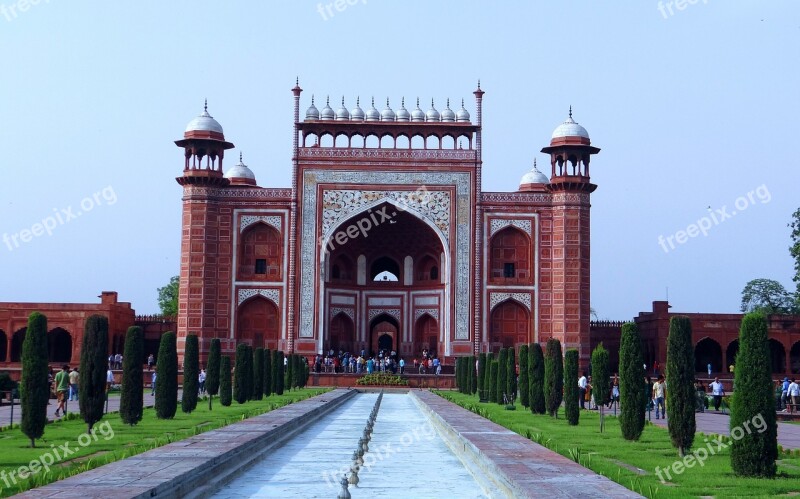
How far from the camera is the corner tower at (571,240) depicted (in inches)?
1072

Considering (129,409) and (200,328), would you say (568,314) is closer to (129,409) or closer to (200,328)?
(200,328)

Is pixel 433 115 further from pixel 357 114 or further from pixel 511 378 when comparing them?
pixel 511 378

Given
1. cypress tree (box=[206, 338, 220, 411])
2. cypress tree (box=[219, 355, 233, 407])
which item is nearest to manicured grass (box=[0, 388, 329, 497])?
cypress tree (box=[219, 355, 233, 407])

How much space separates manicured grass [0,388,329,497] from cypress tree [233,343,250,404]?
301 centimetres

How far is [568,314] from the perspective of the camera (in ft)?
89.5

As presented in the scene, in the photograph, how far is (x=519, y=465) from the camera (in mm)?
7449

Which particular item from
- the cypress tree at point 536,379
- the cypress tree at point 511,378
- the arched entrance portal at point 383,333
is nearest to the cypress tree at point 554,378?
the cypress tree at point 536,379

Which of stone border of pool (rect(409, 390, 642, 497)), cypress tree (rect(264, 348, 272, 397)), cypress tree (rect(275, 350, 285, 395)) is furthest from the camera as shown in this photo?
cypress tree (rect(275, 350, 285, 395))

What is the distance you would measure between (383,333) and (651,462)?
27364 millimetres

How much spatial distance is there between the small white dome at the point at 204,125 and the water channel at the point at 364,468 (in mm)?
16378

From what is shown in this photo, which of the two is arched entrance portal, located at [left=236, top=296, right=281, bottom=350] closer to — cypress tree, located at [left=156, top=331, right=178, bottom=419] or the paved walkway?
the paved walkway

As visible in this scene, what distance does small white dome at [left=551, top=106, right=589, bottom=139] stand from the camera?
92.9 ft

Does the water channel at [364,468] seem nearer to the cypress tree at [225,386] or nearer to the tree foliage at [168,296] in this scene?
the cypress tree at [225,386]

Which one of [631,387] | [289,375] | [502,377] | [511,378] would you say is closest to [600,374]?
[631,387]
